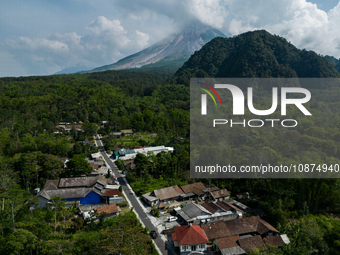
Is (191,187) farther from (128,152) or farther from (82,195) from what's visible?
(128,152)

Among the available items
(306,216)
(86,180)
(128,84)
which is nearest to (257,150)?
(306,216)

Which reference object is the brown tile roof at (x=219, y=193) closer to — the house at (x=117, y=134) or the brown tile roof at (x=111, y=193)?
the brown tile roof at (x=111, y=193)

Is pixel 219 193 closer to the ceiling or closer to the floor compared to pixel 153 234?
closer to the ceiling

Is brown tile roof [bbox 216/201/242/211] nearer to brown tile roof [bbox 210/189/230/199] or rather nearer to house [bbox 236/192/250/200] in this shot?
brown tile roof [bbox 210/189/230/199]

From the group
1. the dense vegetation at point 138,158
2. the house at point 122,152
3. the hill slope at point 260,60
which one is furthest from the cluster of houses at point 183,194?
the hill slope at point 260,60

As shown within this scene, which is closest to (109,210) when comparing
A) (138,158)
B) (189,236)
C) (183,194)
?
(189,236)

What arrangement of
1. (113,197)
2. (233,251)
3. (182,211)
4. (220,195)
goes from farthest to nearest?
1. (220,195)
2. (113,197)
3. (182,211)
4. (233,251)

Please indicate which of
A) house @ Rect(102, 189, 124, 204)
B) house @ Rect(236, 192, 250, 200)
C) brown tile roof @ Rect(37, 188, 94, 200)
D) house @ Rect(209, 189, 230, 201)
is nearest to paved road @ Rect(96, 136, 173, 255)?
house @ Rect(102, 189, 124, 204)
